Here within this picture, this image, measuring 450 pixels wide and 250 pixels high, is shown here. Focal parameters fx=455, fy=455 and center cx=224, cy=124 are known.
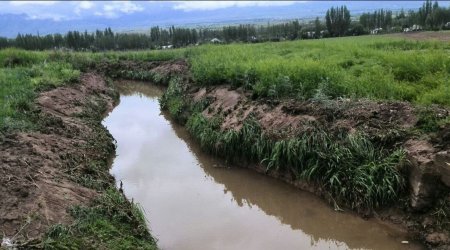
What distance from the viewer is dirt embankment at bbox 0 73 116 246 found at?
275 inches

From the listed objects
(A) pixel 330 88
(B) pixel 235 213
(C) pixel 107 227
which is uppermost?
(A) pixel 330 88

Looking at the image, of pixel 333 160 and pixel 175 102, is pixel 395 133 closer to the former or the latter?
pixel 333 160

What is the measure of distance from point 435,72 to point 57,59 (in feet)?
80.8

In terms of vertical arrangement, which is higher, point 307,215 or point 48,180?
point 48,180

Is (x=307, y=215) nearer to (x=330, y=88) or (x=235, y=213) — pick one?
(x=235, y=213)

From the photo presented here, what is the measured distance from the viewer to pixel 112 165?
1287 cm

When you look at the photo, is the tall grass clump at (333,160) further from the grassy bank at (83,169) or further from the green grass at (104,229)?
the green grass at (104,229)

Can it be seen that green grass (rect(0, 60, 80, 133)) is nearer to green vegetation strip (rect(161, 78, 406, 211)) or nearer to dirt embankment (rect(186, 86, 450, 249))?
→ green vegetation strip (rect(161, 78, 406, 211))

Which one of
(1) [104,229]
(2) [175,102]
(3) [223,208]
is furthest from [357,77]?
(1) [104,229]

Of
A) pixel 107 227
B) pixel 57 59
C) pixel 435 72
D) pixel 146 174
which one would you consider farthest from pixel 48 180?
pixel 57 59

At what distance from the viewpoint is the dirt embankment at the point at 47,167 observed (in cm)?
698

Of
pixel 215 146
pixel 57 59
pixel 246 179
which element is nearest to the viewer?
pixel 246 179

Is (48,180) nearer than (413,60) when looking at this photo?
Yes

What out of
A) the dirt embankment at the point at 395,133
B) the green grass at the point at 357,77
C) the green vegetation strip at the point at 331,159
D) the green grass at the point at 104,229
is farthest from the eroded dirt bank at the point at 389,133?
the green grass at the point at 104,229
